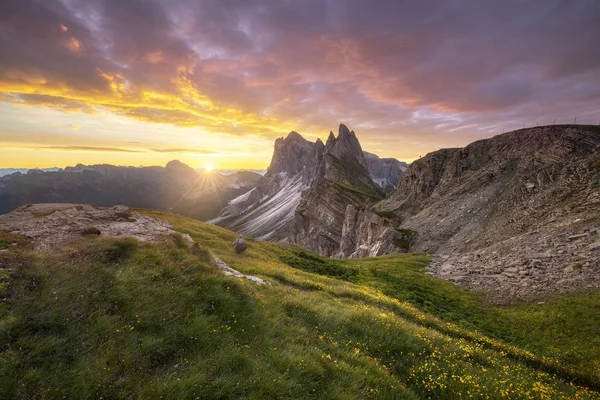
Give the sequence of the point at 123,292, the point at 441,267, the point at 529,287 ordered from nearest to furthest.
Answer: the point at 123,292 → the point at 529,287 → the point at 441,267

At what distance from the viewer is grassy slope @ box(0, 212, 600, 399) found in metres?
6.52

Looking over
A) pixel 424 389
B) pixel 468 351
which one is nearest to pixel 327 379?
pixel 424 389

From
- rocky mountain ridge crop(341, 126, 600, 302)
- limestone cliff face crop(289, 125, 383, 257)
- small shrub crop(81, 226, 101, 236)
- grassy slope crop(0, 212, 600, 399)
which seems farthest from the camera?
limestone cliff face crop(289, 125, 383, 257)

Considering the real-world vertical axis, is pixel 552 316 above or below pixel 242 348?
below

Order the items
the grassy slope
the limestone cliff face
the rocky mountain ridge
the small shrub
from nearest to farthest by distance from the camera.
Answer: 1. the grassy slope
2. the small shrub
3. the rocky mountain ridge
4. the limestone cliff face

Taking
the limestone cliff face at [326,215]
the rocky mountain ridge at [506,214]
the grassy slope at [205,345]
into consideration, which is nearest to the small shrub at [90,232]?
the grassy slope at [205,345]

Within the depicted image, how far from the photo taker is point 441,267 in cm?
4191

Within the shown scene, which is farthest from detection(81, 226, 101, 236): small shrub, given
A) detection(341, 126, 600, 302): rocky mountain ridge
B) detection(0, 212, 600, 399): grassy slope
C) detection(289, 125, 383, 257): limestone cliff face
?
detection(289, 125, 383, 257): limestone cliff face

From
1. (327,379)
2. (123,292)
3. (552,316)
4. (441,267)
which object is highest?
(123,292)

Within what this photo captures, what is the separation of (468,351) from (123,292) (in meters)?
14.4

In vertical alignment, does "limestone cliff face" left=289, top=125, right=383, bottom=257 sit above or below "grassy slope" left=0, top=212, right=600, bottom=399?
below

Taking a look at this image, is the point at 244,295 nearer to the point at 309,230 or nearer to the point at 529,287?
the point at 529,287

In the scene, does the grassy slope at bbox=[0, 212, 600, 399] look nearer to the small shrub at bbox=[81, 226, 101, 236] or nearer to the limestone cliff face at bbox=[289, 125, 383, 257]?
the small shrub at bbox=[81, 226, 101, 236]

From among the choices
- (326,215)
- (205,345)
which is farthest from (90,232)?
(326,215)
